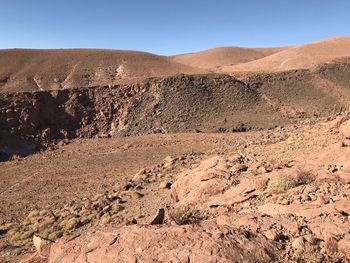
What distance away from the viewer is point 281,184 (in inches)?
342

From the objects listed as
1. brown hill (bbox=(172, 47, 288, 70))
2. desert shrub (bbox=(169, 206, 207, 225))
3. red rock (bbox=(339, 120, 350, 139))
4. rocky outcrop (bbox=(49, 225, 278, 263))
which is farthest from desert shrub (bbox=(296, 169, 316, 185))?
brown hill (bbox=(172, 47, 288, 70))

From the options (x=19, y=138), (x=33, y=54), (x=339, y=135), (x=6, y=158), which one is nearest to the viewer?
(x=339, y=135)

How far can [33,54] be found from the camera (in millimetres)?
63500

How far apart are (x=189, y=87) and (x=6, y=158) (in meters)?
18.9

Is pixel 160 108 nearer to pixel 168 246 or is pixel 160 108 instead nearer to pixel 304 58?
pixel 304 58

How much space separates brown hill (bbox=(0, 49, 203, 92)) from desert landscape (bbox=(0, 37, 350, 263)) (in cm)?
31

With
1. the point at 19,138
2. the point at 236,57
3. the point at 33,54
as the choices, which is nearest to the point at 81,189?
the point at 19,138

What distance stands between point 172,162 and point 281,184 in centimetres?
1050

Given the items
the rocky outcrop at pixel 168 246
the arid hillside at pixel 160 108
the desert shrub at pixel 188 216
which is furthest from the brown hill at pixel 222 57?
the rocky outcrop at pixel 168 246

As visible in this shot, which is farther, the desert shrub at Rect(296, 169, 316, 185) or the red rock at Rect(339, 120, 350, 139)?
the red rock at Rect(339, 120, 350, 139)

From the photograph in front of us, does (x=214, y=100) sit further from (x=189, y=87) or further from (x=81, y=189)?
(x=81, y=189)

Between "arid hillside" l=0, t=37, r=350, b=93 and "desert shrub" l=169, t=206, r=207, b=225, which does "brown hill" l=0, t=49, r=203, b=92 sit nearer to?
"arid hillside" l=0, t=37, r=350, b=93

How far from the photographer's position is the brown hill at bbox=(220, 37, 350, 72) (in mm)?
52125

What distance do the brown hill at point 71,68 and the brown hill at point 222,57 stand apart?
19.4m
